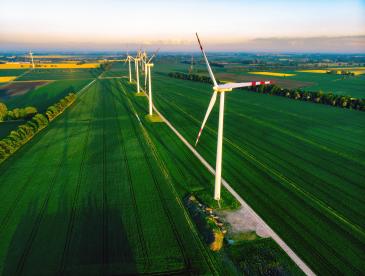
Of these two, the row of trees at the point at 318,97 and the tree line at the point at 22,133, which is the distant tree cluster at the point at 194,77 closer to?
the row of trees at the point at 318,97

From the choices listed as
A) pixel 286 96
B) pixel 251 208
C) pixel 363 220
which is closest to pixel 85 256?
pixel 251 208

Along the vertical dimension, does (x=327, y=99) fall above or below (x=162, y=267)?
above

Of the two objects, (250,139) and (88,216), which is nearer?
(88,216)

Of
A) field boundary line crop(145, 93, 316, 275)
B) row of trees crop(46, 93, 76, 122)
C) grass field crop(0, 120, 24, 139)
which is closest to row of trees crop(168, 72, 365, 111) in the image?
field boundary line crop(145, 93, 316, 275)

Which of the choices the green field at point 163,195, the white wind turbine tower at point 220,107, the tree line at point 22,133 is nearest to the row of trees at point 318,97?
the green field at point 163,195

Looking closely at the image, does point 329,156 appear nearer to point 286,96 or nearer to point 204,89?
point 286,96
